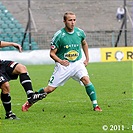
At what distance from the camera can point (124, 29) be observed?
3256cm

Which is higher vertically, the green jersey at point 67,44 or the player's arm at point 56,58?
the green jersey at point 67,44

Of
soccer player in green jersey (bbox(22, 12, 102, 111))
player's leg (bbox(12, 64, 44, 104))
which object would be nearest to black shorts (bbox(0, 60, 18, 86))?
player's leg (bbox(12, 64, 44, 104))

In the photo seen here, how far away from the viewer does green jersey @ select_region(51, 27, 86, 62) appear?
445 inches

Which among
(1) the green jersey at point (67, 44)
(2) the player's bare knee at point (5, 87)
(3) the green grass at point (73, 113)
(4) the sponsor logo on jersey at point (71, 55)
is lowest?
(3) the green grass at point (73, 113)

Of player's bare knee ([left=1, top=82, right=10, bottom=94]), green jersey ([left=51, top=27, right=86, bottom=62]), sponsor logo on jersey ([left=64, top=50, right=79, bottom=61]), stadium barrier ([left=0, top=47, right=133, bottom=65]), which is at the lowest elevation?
stadium barrier ([left=0, top=47, right=133, bottom=65])

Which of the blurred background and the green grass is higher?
the blurred background

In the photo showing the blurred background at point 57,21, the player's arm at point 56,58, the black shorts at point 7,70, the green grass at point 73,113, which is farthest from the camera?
the blurred background at point 57,21

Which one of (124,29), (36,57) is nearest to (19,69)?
(36,57)

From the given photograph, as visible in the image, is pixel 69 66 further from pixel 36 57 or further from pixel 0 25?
pixel 0 25

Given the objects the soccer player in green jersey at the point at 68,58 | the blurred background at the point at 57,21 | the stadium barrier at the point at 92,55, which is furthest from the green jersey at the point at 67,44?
the blurred background at the point at 57,21

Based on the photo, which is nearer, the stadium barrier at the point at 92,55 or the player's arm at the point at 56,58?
the player's arm at the point at 56,58

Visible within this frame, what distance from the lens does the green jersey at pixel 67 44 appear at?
445 inches

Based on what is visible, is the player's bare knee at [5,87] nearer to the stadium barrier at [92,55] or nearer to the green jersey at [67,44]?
the green jersey at [67,44]

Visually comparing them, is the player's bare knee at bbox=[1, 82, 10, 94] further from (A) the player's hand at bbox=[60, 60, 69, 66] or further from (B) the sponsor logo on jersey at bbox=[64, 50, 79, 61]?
(B) the sponsor logo on jersey at bbox=[64, 50, 79, 61]
